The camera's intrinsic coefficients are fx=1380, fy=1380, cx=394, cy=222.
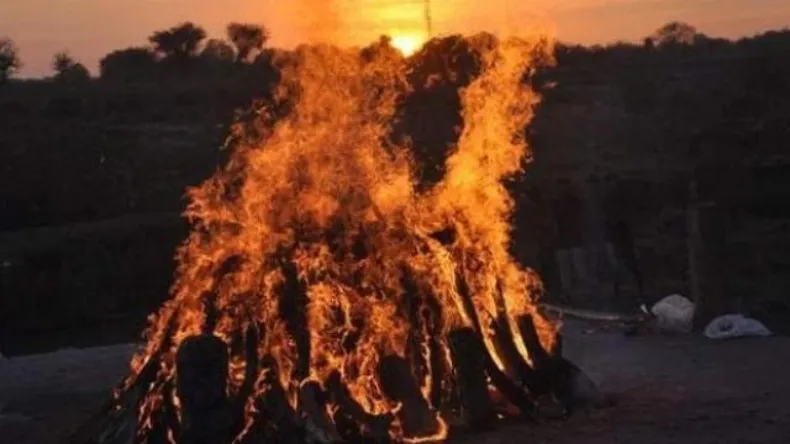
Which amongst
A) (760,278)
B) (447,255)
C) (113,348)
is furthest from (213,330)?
(760,278)

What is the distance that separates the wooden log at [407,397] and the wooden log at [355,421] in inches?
6.2

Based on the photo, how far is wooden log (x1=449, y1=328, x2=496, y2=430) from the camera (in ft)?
29.7

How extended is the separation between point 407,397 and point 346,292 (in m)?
0.94

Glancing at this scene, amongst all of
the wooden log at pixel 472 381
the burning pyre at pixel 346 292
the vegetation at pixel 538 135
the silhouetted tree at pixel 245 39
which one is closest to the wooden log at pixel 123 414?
the burning pyre at pixel 346 292

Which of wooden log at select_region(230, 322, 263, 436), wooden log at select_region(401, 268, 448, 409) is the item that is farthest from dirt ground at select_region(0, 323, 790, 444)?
wooden log at select_region(230, 322, 263, 436)

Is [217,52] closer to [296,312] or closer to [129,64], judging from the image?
[129,64]

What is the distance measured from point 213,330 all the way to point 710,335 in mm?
5373

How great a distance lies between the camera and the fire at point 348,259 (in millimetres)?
9094

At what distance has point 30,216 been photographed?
27703mm

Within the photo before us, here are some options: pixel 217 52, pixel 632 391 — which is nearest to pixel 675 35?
pixel 217 52

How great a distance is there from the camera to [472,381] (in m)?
9.12

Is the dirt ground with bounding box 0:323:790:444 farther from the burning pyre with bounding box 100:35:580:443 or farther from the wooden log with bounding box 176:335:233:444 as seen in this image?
the wooden log with bounding box 176:335:233:444

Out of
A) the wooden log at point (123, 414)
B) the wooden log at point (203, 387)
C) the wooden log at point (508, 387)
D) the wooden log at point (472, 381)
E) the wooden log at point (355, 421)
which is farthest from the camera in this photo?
the wooden log at point (508, 387)

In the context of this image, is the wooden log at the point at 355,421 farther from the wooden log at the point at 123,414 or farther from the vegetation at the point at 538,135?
the vegetation at the point at 538,135
